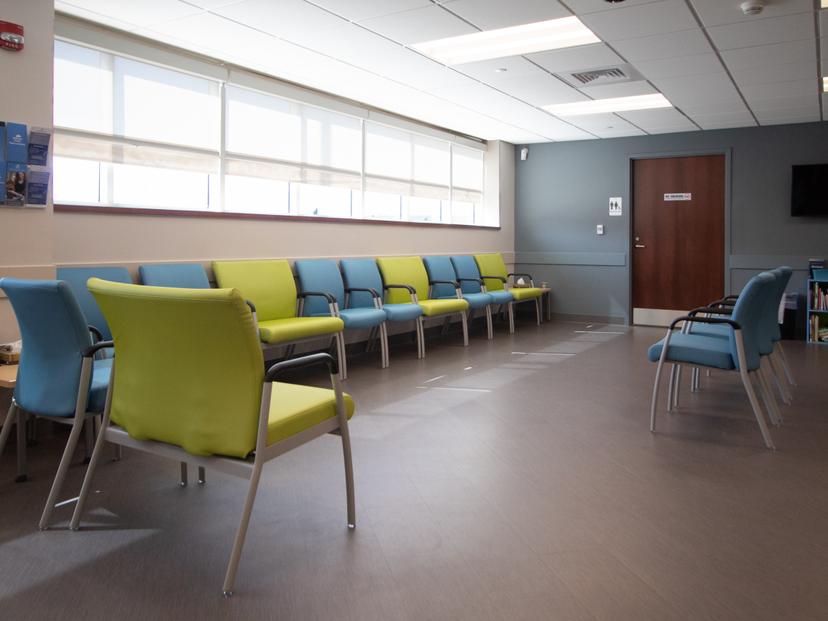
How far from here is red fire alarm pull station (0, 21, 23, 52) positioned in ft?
10.9

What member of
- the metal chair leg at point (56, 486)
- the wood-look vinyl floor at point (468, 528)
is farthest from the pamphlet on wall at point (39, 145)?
the metal chair leg at point (56, 486)

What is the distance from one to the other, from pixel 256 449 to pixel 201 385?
0.26m

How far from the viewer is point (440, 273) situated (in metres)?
7.25

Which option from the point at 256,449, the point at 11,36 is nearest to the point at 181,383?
the point at 256,449

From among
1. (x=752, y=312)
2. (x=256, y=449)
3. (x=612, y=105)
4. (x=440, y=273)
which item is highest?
(x=612, y=105)

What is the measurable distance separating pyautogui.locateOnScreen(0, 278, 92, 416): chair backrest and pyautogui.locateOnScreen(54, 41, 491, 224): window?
7.05ft

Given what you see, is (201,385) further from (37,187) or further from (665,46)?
(665,46)

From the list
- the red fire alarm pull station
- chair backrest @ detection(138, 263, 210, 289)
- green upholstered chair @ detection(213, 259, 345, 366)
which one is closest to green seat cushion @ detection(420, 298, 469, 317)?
green upholstered chair @ detection(213, 259, 345, 366)

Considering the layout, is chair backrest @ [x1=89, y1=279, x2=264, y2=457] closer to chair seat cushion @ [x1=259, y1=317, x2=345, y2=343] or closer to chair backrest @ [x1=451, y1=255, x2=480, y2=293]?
chair seat cushion @ [x1=259, y1=317, x2=345, y2=343]

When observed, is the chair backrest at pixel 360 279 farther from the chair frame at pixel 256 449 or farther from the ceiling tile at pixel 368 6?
the chair frame at pixel 256 449

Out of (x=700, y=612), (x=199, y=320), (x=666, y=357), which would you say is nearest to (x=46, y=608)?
(x=199, y=320)

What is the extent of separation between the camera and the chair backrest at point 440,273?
7.14 meters

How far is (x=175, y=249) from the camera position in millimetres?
4723

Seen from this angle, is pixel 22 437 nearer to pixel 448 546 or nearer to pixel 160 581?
pixel 160 581
